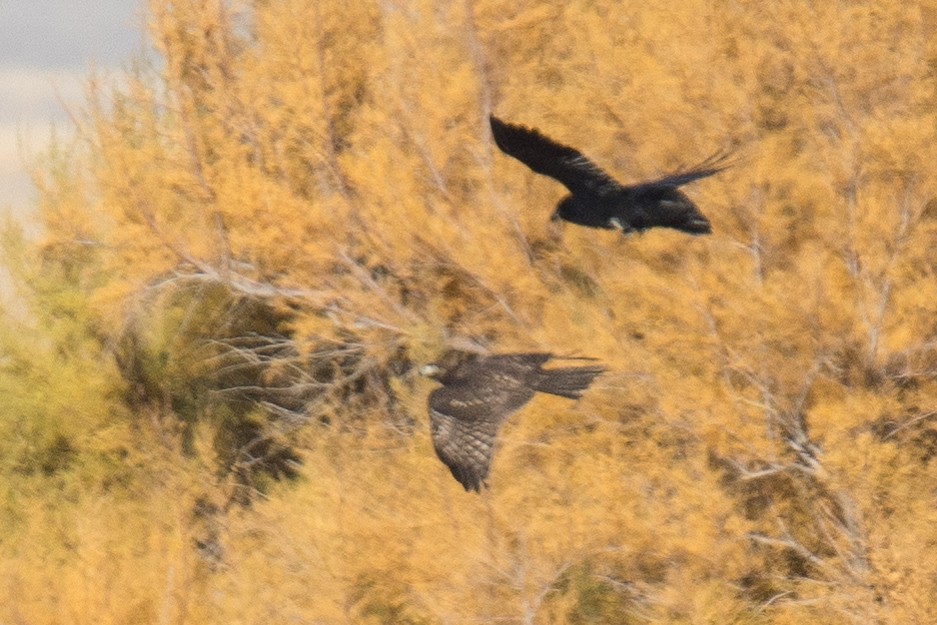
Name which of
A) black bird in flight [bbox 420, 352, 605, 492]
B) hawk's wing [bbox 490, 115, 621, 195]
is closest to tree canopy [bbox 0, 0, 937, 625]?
black bird in flight [bbox 420, 352, 605, 492]

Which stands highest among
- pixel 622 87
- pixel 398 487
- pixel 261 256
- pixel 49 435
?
pixel 622 87

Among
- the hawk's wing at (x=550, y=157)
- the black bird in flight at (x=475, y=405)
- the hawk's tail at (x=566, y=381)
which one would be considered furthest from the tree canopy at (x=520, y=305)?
the hawk's wing at (x=550, y=157)

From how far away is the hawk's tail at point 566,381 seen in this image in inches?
353

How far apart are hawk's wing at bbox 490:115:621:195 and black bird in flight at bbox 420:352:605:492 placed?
1.01m

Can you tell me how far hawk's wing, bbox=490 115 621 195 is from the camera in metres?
7.91

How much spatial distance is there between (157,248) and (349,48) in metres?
2.30

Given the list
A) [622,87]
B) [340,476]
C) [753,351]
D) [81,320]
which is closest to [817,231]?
[753,351]

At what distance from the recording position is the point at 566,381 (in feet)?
31.6

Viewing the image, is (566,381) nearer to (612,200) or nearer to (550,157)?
(612,200)

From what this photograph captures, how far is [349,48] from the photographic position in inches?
556

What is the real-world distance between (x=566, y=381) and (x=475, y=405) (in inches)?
39.2

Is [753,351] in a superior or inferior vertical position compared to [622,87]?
inferior

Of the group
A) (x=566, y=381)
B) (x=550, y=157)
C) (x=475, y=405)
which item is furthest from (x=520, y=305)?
(x=550, y=157)

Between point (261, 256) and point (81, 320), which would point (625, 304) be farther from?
point (81, 320)
